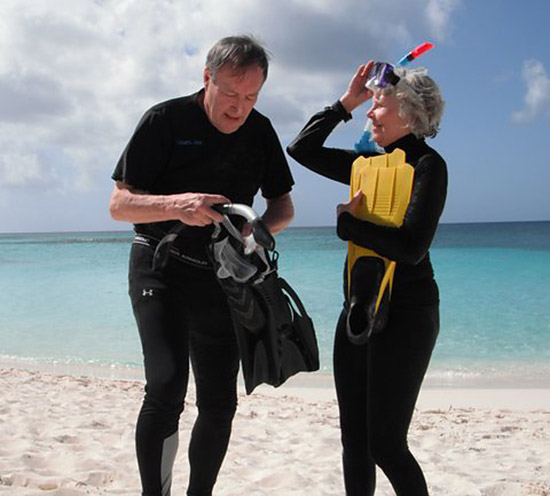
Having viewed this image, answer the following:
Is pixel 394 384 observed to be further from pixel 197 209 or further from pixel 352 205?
pixel 197 209

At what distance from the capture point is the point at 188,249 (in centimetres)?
275

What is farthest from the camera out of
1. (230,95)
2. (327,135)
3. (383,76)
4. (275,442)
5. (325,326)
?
(325,326)

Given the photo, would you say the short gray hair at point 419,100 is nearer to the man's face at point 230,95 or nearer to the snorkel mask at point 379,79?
the snorkel mask at point 379,79

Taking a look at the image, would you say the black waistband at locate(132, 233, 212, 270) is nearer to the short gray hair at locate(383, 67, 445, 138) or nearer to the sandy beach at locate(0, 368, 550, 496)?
the short gray hair at locate(383, 67, 445, 138)

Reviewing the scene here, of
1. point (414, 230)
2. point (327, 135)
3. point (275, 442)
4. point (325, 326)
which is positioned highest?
point (327, 135)

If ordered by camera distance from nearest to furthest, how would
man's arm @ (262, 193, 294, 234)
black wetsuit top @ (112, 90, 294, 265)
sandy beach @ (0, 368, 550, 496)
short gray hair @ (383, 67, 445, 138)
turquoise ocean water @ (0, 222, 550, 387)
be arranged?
short gray hair @ (383, 67, 445, 138)
black wetsuit top @ (112, 90, 294, 265)
man's arm @ (262, 193, 294, 234)
sandy beach @ (0, 368, 550, 496)
turquoise ocean water @ (0, 222, 550, 387)

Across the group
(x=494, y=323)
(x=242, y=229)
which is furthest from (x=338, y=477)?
(x=494, y=323)

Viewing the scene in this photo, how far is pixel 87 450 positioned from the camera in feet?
14.4

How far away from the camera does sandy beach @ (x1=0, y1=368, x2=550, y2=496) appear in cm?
372

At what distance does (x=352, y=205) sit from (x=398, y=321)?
480 millimetres

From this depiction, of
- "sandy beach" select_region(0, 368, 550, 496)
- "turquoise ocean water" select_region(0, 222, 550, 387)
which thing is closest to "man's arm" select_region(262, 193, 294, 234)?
"sandy beach" select_region(0, 368, 550, 496)

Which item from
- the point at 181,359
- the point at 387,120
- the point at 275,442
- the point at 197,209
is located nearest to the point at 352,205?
the point at 387,120

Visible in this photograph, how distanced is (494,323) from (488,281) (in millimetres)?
8930

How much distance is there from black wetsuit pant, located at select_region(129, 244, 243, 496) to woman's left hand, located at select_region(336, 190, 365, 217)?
660mm
